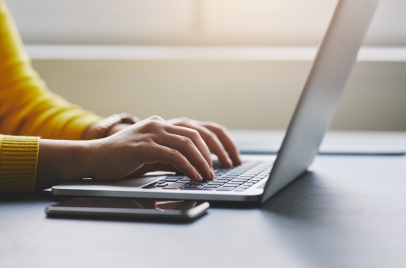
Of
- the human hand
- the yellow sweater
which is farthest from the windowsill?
the human hand

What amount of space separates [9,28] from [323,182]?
937 millimetres

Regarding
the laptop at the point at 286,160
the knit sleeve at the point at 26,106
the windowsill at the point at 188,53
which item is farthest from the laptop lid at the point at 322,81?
the windowsill at the point at 188,53

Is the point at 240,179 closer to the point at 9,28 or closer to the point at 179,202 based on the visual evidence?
the point at 179,202

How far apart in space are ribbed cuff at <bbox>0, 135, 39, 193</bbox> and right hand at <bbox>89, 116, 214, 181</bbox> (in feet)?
0.25

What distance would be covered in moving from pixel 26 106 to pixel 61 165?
1.91 ft

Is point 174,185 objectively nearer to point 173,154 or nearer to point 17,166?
point 173,154

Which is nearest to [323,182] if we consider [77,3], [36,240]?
[36,240]

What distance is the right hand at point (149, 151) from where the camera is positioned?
576 millimetres

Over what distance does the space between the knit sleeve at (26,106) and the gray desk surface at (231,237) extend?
48cm

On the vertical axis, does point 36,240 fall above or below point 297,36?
below

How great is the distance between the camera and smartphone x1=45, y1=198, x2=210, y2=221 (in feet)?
1.46

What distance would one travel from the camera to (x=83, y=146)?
625 mm

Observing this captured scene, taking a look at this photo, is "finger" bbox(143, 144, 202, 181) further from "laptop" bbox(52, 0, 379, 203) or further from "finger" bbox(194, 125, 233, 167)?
"finger" bbox(194, 125, 233, 167)

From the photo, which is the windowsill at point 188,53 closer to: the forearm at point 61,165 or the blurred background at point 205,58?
the blurred background at point 205,58
